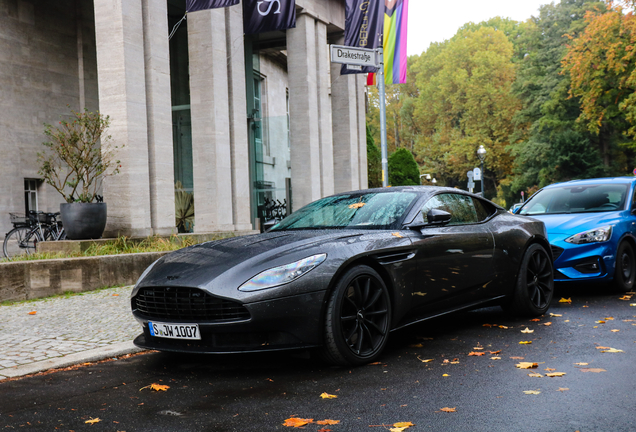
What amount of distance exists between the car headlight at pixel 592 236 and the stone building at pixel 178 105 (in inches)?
314

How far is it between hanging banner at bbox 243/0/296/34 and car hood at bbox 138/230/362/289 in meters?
13.1

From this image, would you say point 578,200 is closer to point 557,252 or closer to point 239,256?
point 557,252

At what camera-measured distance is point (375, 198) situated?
6.11 metres

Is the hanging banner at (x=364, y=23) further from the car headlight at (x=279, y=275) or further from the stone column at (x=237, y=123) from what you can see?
the car headlight at (x=279, y=275)

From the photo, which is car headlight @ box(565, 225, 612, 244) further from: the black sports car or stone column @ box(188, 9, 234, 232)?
stone column @ box(188, 9, 234, 232)

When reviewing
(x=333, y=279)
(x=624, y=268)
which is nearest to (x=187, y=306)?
(x=333, y=279)

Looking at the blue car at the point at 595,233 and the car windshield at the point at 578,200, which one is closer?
the blue car at the point at 595,233

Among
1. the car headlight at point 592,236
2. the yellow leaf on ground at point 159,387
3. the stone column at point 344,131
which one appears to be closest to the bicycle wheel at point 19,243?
the yellow leaf on ground at point 159,387

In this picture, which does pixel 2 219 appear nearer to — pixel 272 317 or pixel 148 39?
pixel 148 39

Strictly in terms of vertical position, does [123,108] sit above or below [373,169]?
above

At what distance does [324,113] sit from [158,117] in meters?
8.72

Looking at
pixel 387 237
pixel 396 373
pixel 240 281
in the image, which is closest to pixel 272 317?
pixel 240 281

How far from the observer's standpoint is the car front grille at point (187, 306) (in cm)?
450

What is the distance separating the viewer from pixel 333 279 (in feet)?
15.4
